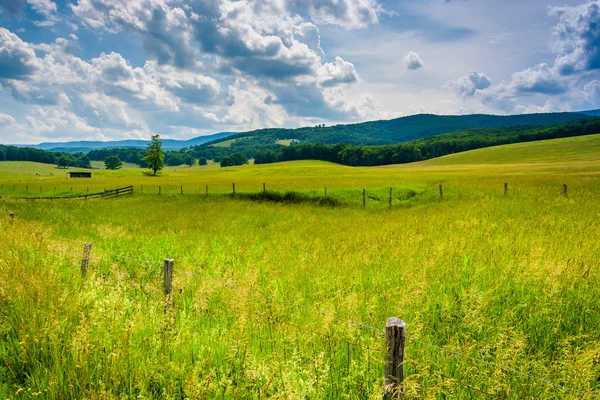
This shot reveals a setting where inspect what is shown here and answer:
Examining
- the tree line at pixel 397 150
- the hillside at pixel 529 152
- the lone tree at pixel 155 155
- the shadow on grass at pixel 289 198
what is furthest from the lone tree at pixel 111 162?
the shadow on grass at pixel 289 198

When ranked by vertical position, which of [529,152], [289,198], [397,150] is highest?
[397,150]

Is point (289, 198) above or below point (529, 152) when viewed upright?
below

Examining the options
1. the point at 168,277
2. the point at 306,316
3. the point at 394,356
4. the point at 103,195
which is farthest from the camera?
the point at 103,195

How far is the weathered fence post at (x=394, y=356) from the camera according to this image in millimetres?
3064

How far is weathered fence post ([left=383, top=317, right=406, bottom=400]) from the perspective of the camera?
3064 millimetres

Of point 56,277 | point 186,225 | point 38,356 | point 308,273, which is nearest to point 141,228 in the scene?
point 186,225

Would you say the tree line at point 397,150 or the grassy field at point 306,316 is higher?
the tree line at point 397,150

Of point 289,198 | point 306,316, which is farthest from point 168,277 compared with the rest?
point 289,198

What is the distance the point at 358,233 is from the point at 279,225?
15.0 ft

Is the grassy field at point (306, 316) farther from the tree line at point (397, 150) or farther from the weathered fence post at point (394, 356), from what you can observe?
the tree line at point (397, 150)

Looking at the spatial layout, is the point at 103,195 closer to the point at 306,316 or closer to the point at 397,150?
the point at 306,316

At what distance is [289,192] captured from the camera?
33.0 m

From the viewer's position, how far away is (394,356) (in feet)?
10.4

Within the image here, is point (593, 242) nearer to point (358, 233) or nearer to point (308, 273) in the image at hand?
point (358, 233)
